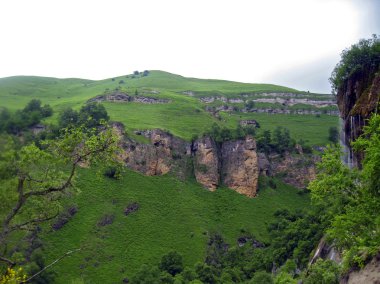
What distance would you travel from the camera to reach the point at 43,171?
850 inches

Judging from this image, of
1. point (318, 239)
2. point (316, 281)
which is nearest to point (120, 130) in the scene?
point (318, 239)

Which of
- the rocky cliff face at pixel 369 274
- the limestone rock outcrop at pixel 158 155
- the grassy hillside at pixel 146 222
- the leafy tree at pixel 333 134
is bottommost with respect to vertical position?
the grassy hillside at pixel 146 222

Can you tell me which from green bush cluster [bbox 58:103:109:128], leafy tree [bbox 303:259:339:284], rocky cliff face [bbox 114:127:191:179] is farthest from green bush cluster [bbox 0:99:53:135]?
leafy tree [bbox 303:259:339:284]

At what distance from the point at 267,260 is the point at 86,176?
58.5 meters

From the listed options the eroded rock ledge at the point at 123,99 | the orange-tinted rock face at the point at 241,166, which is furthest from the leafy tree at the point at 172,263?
the eroded rock ledge at the point at 123,99

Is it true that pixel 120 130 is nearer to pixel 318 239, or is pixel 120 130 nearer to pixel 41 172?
pixel 318 239

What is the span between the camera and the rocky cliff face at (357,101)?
64312 mm

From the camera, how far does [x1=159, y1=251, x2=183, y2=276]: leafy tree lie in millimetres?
90875

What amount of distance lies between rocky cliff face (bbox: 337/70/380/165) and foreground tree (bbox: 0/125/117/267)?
49066 millimetres

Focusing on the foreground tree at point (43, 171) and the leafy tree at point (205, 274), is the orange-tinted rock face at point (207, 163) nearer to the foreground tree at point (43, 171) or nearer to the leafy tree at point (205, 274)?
the leafy tree at point (205, 274)

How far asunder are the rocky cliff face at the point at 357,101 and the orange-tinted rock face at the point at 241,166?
56.5m

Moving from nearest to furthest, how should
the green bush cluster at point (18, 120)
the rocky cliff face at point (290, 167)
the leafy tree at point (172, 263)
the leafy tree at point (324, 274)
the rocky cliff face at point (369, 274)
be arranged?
1. the rocky cliff face at point (369, 274)
2. the leafy tree at point (324, 274)
3. the leafy tree at point (172, 263)
4. the green bush cluster at point (18, 120)
5. the rocky cliff face at point (290, 167)

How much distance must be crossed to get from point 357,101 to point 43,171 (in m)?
62.2

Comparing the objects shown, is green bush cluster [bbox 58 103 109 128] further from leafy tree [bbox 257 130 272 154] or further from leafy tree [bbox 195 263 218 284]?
leafy tree [bbox 195 263 218 284]
